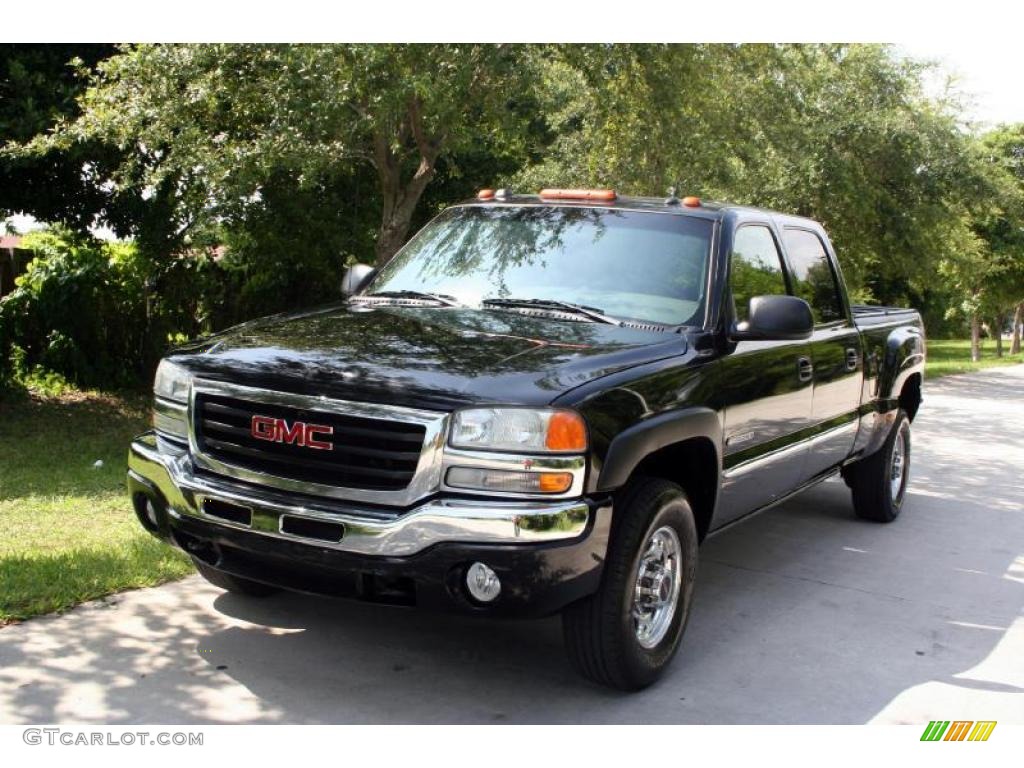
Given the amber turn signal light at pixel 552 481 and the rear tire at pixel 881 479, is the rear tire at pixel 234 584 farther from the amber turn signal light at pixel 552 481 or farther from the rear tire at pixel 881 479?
the rear tire at pixel 881 479

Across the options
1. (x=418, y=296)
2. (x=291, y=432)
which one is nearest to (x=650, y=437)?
(x=291, y=432)

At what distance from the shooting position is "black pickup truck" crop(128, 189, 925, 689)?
3830 millimetres

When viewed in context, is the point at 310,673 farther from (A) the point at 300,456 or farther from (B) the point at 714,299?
(B) the point at 714,299

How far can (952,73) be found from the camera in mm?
18641

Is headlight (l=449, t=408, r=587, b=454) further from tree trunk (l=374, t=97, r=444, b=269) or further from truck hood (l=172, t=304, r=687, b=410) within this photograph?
tree trunk (l=374, t=97, r=444, b=269)

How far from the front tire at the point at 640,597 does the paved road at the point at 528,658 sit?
0.17 metres

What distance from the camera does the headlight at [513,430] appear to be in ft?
12.5

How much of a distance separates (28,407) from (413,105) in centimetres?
575

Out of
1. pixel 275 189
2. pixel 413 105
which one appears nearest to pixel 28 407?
pixel 275 189

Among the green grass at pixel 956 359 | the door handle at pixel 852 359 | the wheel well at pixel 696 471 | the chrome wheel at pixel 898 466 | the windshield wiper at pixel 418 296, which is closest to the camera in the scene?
the wheel well at pixel 696 471

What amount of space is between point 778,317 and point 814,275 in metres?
1.74

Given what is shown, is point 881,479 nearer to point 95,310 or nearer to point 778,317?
point 778,317

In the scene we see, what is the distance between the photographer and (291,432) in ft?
13.3

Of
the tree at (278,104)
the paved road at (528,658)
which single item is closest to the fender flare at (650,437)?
the paved road at (528,658)
